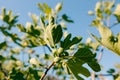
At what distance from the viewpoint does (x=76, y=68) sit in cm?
158

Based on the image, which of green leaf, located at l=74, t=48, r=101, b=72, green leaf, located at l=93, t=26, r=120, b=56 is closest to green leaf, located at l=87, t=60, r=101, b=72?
green leaf, located at l=74, t=48, r=101, b=72

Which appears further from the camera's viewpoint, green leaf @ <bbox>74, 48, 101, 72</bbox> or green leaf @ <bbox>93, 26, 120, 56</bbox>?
green leaf @ <bbox>74, 48, 101, 72</bbox>

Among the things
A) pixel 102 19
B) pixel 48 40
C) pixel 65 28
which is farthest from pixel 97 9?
pixel 48 40

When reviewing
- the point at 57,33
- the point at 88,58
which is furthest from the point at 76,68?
the point at 57,33

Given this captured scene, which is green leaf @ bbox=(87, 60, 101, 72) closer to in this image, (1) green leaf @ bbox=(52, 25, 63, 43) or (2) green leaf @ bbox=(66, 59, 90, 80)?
(2) green leaf @ bbox=(66, 59, 90, 80)

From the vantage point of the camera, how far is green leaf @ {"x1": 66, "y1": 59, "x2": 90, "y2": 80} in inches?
60.9

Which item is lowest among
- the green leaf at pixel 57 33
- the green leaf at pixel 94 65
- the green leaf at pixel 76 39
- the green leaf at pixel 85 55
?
the green leaf at pixel 94 65

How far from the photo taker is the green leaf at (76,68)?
1.55m

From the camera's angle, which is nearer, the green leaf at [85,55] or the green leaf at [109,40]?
the green leaf at [109,40]

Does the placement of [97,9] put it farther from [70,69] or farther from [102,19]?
[70,69]

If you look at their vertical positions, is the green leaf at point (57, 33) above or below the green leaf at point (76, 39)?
above

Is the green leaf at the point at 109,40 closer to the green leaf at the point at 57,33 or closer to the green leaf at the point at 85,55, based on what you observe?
the green leaf at the point at 85,55

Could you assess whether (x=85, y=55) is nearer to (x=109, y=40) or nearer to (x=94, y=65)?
(x=94, y=65)

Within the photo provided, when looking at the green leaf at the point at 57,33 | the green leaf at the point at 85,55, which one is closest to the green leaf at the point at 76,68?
the green leaf at the point at 85,55
